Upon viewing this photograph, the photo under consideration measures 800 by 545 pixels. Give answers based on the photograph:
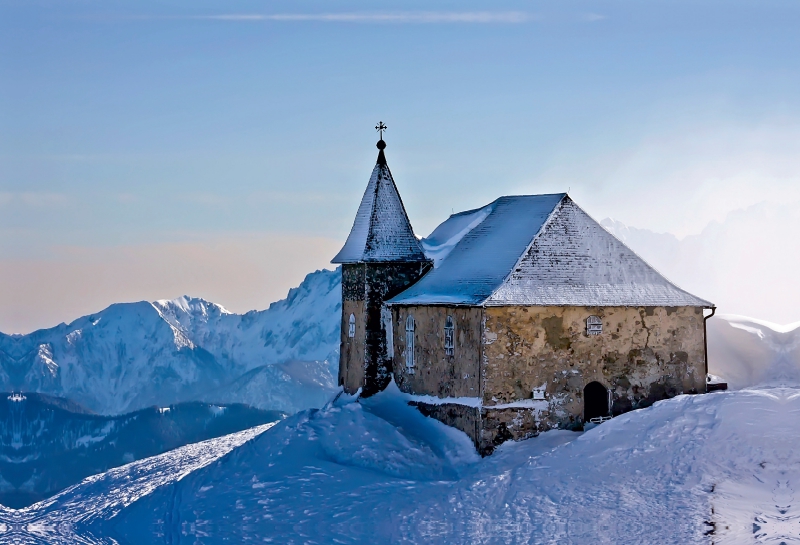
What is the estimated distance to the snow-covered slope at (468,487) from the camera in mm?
28375

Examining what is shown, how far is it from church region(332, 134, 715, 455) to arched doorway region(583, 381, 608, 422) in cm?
3

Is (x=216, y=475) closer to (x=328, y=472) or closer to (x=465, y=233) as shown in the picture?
(x=328, y=472)

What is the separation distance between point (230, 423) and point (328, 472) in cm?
A: 11645

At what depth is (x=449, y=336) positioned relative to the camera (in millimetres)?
38875

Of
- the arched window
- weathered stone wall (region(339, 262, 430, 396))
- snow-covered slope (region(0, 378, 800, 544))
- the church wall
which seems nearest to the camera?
snow-covered slope (region(0, 378, 800, 544))

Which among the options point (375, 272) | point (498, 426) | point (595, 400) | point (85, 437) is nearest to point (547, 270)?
point (595, 400)

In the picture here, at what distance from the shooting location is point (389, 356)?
140 feet

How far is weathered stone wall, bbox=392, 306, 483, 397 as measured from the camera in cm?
3750

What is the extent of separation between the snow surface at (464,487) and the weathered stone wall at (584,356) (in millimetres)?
1749

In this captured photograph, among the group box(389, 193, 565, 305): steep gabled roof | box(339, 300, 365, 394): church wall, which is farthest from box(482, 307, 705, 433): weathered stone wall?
box(339, 300, 365, 394): church wall

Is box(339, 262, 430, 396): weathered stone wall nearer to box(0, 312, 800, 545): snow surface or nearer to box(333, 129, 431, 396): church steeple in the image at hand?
box(333, 129, 431, 396): church steeple

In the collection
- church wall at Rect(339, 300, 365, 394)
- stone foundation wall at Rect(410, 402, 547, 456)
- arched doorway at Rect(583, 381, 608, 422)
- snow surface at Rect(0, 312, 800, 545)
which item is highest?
church wall at Rect(339, 300, 365, 394)

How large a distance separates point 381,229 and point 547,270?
26.0ft

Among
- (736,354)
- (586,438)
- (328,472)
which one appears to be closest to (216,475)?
(328,472)
